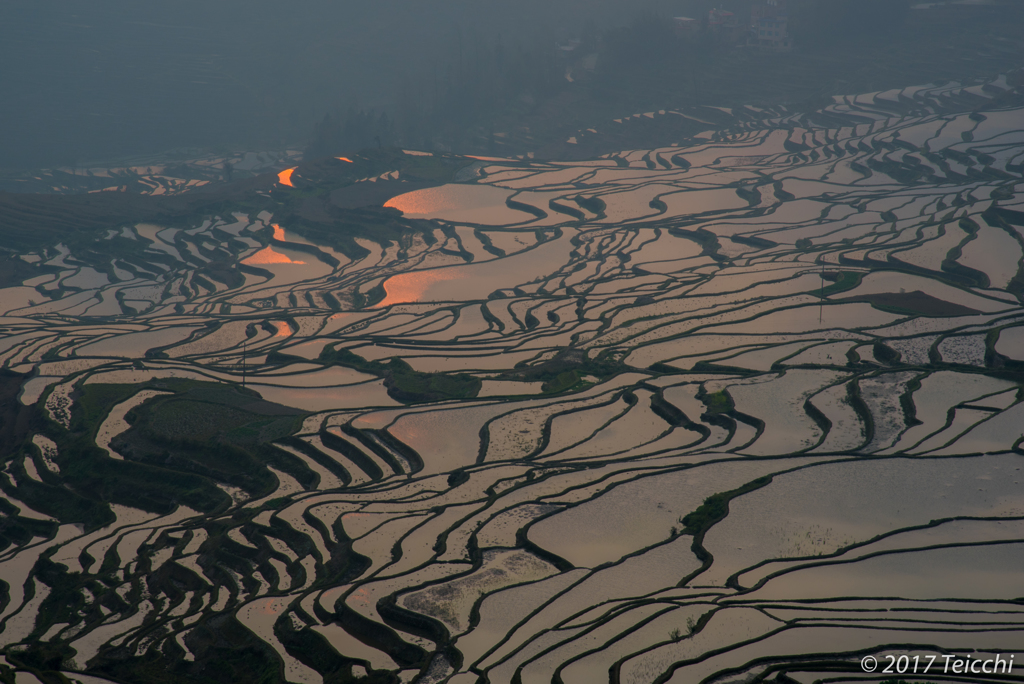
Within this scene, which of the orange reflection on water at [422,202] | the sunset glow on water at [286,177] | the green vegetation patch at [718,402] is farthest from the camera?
the sunset glow on water at [286,177]

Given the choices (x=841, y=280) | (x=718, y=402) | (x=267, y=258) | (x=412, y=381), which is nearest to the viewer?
(x=718, y=402)

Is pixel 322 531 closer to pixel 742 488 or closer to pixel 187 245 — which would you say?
pixel 742 488

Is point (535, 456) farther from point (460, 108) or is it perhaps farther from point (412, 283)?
point (460, 108)

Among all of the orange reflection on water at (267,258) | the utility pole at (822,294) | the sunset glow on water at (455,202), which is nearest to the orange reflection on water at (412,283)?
the orange reflection on water at (267,258)

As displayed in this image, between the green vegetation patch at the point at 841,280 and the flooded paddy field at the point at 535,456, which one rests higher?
the green vegetation patch at the point at 841,280

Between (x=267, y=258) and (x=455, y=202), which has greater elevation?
(x=455, y=202)

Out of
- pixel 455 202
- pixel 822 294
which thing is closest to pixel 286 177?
pixel 455 202

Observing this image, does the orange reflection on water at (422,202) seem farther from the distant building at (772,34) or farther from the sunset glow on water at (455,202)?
the distant building at (772,34)
